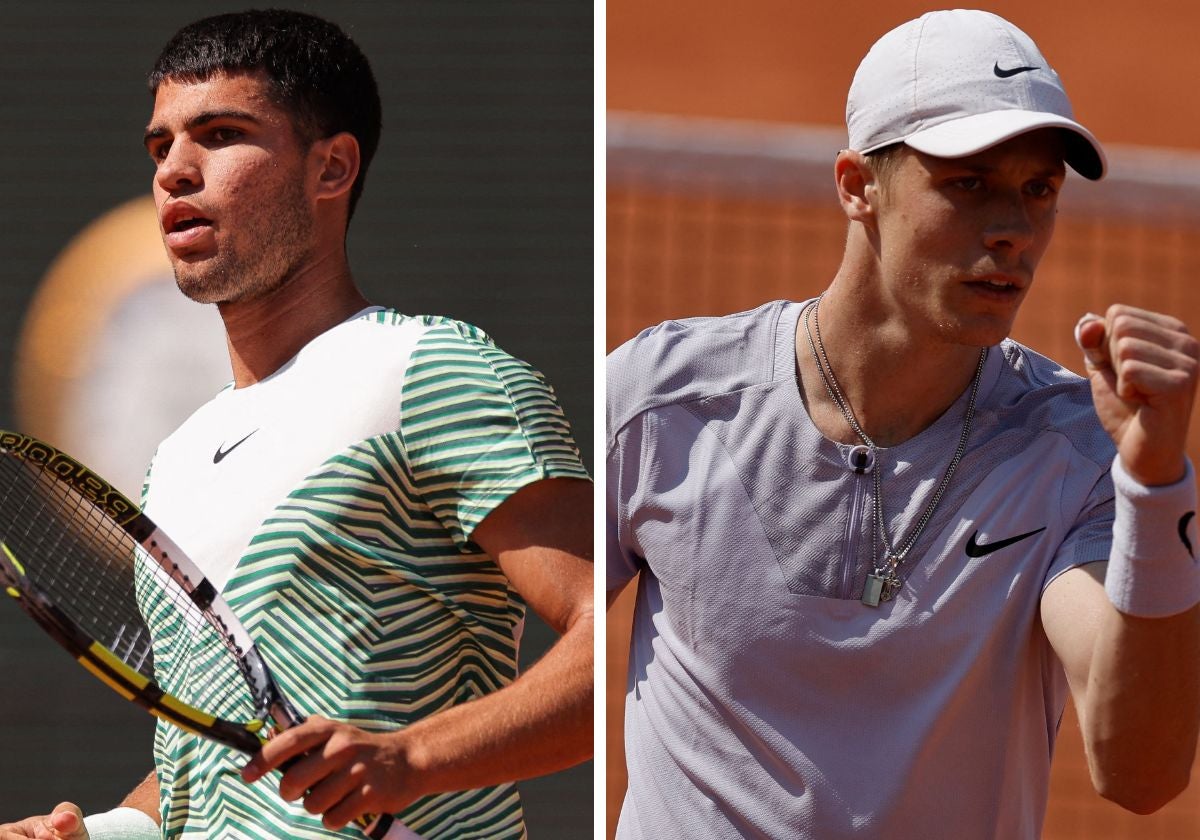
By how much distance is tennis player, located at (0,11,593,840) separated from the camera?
2.00m

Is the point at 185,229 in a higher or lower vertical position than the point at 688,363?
higher

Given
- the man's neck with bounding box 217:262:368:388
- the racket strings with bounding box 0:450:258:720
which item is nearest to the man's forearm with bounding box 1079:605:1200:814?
the racket strings with bounding box 0:450:258:720

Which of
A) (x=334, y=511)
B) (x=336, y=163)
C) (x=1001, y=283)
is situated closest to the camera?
(x=1001, y=283)

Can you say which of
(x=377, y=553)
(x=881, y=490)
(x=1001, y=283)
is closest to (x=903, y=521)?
(x=881, y=490)

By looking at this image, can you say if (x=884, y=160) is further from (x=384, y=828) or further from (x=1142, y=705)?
(x=384, y=828)

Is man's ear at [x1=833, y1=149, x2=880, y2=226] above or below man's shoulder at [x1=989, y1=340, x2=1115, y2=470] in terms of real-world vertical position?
above

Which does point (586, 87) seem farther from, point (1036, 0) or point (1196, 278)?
point (1036, 0)

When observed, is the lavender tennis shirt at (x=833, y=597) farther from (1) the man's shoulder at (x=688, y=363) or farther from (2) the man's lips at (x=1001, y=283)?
(2) the man's lips at (x=1001, y=283)

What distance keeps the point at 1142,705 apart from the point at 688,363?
604 mm

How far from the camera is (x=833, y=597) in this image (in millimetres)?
1941

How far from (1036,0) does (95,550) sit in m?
Answer: 6.22

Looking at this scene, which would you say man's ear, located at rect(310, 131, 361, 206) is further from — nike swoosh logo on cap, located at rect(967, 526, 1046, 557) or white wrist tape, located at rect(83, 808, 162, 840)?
nike swoosh logo on cap, located at rect(967, 526, 1046, 557)

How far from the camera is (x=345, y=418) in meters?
2.14

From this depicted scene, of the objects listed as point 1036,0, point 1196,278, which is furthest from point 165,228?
point 1036,0
